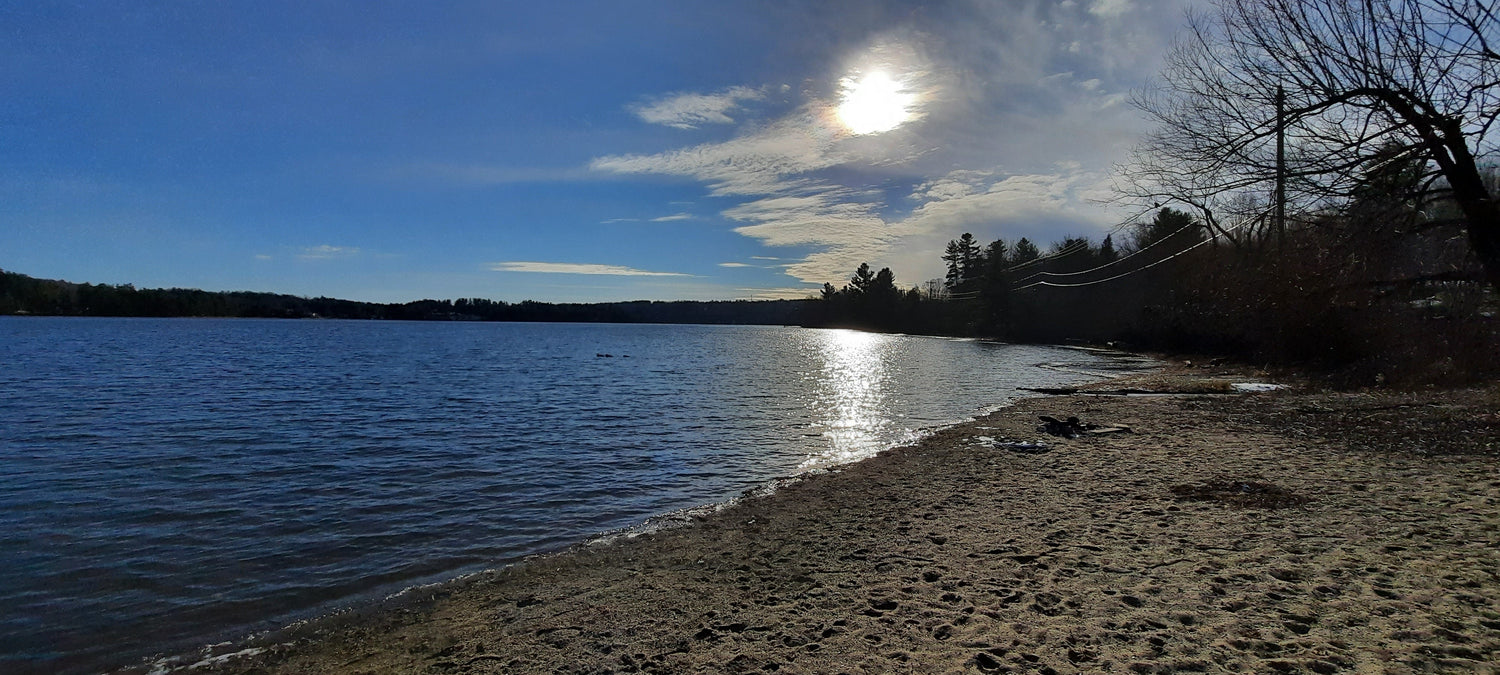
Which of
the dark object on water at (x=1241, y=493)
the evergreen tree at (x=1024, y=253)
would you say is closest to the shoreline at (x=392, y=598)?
the dark object on water at (x=1241, y=493)

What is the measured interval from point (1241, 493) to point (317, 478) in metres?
15.1

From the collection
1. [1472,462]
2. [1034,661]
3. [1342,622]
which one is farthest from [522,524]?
[1472,462]

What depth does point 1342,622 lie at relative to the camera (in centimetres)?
477

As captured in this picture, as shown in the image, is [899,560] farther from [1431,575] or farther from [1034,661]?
[1431,575]

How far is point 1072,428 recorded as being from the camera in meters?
15.8

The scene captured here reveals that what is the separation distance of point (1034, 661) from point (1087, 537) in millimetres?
3379

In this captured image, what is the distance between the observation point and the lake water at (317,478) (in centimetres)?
714

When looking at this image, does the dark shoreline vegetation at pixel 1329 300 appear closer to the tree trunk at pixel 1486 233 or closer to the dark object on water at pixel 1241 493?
the tree trunk at pixel 1486 233

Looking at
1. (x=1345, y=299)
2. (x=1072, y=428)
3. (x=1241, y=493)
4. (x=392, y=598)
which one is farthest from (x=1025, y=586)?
(x=1345, y=299)

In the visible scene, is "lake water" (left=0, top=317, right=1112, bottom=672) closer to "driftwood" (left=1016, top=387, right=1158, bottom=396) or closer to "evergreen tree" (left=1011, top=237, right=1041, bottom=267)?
"driftwood" (left=1016, top=387, right=1158, bottom=396)

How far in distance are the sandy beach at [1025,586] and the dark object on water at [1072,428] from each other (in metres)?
4.12

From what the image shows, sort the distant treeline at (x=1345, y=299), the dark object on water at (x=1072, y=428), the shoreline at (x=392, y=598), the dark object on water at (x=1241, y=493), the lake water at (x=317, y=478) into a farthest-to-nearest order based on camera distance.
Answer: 1. the dark object on water at (x=1072, y=428)
2. the distant treeline at (x=1345, y=299)
3. the dark object on water at (x=1241, y=493)
4. the lake water at (x=317, y=478)
5. the shoreline at (x=392, y=598)

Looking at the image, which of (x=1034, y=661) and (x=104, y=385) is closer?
(x=1034, y=661)

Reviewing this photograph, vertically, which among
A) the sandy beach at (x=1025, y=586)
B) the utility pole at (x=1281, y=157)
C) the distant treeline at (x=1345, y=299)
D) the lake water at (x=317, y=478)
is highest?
the utility pole at (x=1281, y=157)
